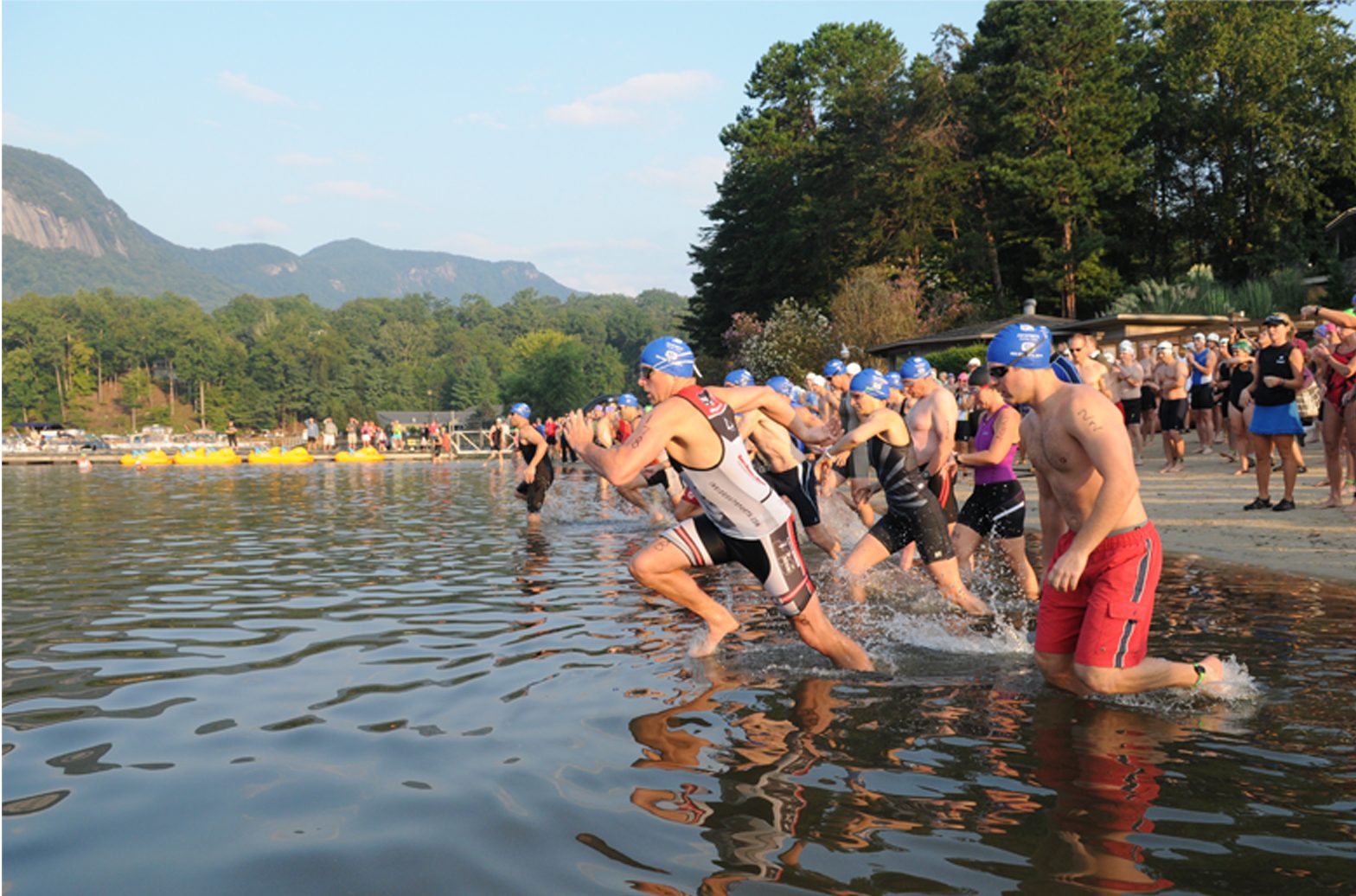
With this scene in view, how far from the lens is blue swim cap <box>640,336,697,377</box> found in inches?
254

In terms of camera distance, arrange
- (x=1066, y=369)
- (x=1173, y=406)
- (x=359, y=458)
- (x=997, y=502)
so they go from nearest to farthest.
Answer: (x=1066, y=369) → (x=997, y=502) → (x=1173, y=406) → (x=359, y=458)

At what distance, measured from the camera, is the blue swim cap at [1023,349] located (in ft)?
17.9

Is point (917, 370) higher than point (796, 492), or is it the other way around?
point (917, 370)

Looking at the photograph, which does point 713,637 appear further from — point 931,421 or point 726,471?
point 931,421

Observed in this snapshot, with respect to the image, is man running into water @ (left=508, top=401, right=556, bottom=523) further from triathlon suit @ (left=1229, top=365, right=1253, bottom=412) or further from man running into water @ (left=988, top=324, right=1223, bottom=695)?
man running into water @ (left=988, top=324, right=1223, bottom=695)

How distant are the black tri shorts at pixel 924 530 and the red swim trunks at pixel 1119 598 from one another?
10.5 ft

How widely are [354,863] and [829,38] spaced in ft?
217

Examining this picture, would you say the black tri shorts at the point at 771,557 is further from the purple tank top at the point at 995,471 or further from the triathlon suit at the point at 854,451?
the triathlon suit at the point at 854,451

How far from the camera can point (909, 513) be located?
8562 mm

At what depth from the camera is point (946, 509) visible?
36.0 feet

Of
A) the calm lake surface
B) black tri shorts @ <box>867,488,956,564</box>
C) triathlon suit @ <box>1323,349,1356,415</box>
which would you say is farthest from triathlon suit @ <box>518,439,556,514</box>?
triathlon suit @ <box>1323,349,1356,415</box>

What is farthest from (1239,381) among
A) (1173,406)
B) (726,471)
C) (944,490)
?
(726,471)

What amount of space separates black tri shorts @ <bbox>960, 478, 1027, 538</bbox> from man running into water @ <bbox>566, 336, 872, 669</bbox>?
2.62 metres

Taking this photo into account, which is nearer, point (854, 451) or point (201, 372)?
point (854, 451)
